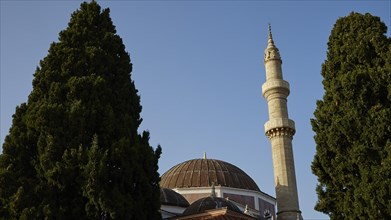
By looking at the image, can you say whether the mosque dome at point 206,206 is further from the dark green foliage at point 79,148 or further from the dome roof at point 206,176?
the dark green foliage at point 79,148

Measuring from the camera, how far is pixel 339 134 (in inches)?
508

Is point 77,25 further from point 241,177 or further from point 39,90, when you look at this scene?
point 241,177

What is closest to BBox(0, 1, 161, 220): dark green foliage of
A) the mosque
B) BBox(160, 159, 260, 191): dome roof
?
the mosque

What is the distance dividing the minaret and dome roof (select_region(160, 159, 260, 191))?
6067 millimetres

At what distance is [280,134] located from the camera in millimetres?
23875

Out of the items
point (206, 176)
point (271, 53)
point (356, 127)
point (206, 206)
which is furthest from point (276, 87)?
point (356, 127)

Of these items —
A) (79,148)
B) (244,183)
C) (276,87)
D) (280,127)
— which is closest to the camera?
(79,148)

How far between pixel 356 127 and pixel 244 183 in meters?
17.9

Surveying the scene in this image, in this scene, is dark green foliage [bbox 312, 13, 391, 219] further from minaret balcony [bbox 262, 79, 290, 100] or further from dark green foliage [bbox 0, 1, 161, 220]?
minaret balcony [bbox 262, 79, 290, 100]

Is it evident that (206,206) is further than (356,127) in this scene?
Yes

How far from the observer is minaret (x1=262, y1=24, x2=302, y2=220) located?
2288cm

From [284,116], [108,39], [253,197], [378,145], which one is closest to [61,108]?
[108,39]

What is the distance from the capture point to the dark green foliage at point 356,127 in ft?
39.0

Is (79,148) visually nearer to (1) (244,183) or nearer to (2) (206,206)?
(2) (206,206)
